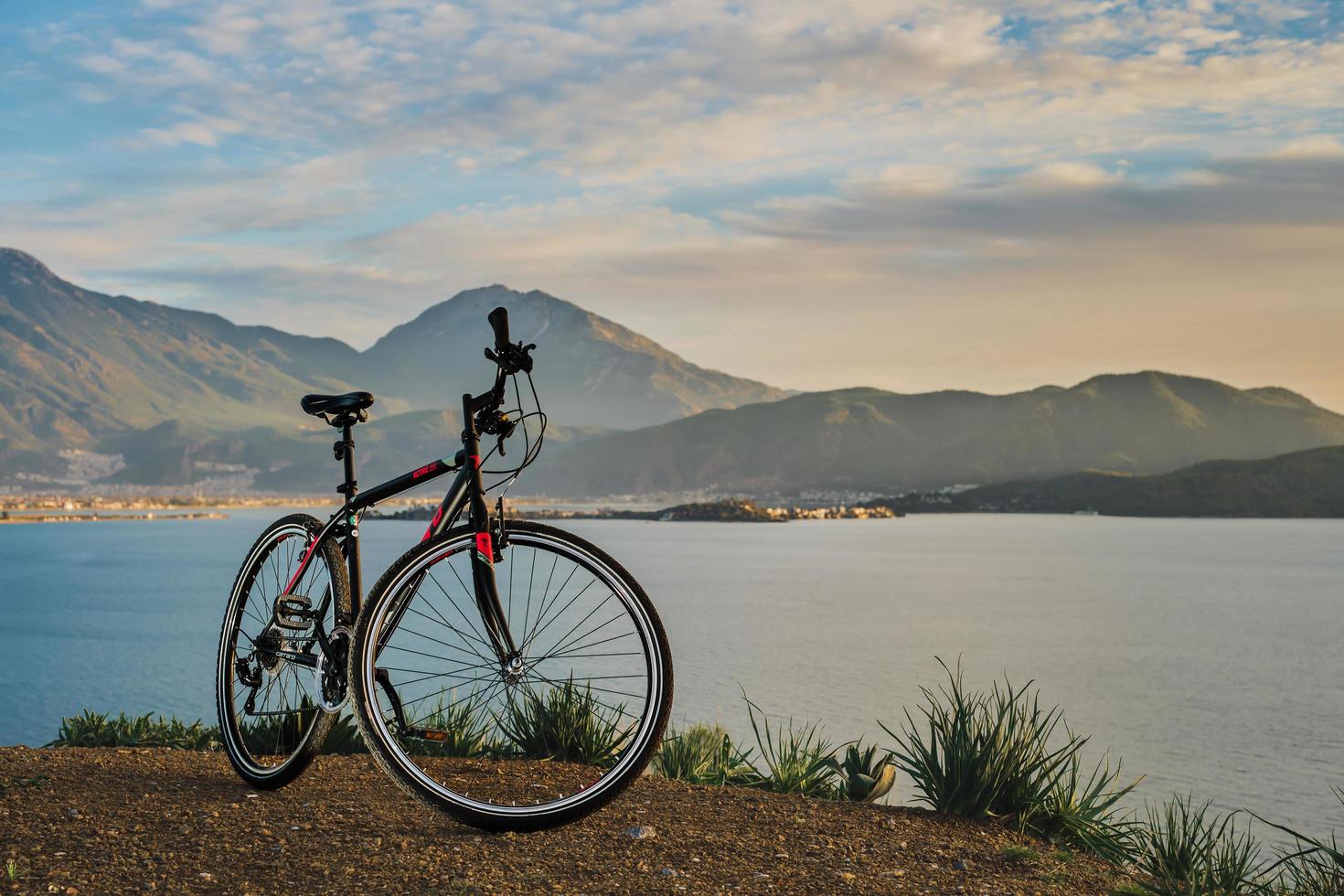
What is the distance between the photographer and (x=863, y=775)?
577 centimetres

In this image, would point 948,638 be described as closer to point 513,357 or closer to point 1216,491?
point 513,357

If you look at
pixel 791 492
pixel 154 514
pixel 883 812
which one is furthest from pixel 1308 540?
pixel 154 514

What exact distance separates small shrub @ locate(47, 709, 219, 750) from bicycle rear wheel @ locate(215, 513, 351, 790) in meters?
1.19

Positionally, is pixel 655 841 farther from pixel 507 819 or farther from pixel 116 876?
pixel 116 876

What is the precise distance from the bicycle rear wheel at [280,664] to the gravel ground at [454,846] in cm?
23

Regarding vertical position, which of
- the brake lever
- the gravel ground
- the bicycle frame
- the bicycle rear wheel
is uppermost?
the brake lever

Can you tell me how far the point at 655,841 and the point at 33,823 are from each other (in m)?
2.72

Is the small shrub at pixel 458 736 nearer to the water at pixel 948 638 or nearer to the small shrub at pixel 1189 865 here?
the small shrub at pixel 1189 865

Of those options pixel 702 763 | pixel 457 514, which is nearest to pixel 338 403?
pixel 457 514

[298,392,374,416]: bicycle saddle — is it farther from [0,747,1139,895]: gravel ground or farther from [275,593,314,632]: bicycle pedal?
[0,747,1139,895]: gravel ground

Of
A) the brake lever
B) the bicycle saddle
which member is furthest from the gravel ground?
the brake lever

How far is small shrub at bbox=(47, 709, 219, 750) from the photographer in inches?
284

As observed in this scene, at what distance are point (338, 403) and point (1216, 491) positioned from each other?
13365 cm

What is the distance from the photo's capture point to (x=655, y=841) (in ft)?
15.2
